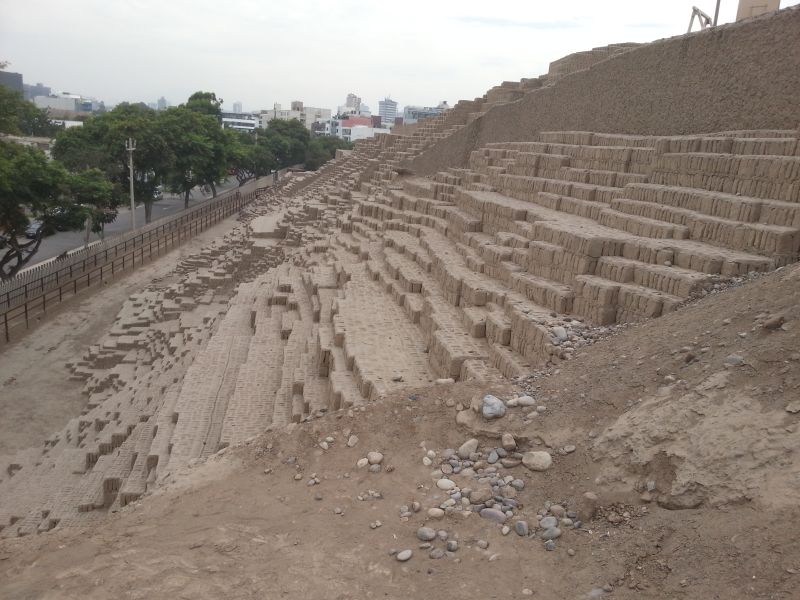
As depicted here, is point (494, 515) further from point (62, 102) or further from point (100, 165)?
point (62, 102)

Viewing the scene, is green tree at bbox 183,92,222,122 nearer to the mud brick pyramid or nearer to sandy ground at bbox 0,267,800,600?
the mud brick pyramid

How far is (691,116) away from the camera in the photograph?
30.0ft

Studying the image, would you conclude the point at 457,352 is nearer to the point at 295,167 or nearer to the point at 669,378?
the point at 669,378

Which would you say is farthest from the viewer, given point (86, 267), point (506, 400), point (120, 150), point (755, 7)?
point (120, 150)

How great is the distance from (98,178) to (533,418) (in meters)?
17.9

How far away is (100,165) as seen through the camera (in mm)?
22203

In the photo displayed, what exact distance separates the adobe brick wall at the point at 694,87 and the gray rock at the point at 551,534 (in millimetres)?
6287

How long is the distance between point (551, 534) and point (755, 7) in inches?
373

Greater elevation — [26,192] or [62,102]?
[62,102]

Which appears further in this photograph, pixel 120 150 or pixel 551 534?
pixel 120 150

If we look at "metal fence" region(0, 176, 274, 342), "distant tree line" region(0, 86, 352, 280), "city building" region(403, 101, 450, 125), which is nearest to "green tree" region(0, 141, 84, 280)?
"distant tree line" region(0, 86, 352, 280)

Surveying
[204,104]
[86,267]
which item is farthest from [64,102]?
[86,267]

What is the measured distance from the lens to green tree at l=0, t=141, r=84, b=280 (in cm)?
1473

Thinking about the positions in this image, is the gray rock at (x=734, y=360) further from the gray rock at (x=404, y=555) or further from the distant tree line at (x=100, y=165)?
the distant tree line at (x=100, y=165)
